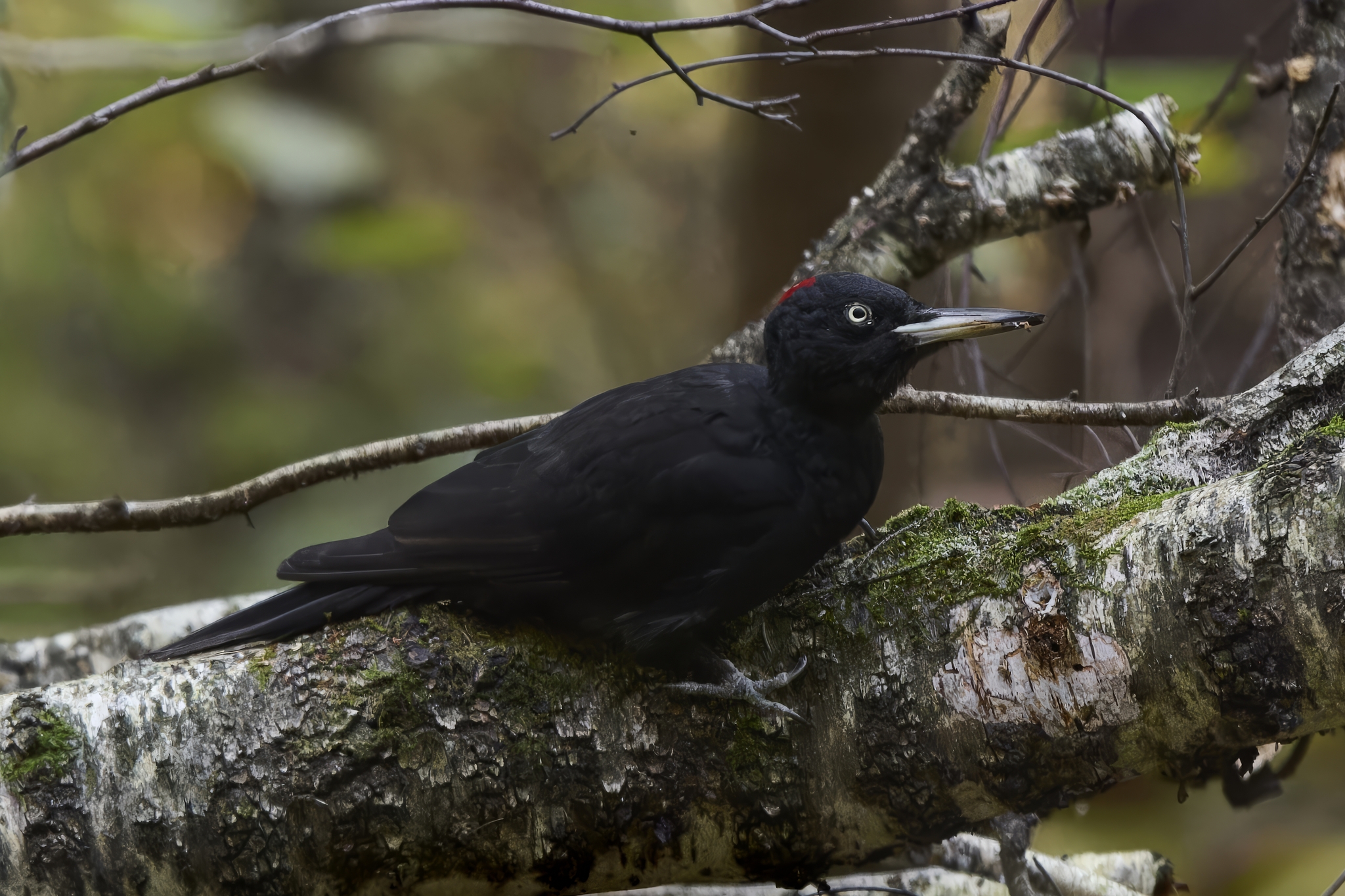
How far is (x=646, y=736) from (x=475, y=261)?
360 centimetres

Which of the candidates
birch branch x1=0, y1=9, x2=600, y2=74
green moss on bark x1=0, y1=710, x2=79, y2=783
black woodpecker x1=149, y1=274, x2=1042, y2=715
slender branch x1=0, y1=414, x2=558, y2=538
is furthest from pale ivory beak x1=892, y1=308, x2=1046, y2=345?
green moss on bark x1=0, y1=710, x2=79, y2=783

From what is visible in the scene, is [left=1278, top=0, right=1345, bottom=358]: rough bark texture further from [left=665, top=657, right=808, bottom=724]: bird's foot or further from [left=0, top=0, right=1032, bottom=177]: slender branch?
[left=665, top=657, right=808, bottom=724]: bird's foot

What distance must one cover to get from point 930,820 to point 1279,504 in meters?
0.59

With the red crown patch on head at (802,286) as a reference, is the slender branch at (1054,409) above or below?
below

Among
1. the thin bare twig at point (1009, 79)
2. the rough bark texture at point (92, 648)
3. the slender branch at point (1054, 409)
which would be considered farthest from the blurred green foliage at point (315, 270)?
the slender branch at point (1054, 409)

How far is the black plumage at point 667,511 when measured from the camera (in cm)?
139

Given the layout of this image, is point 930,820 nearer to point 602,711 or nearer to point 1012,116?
point 602,711

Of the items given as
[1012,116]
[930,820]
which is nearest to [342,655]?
[930,820]

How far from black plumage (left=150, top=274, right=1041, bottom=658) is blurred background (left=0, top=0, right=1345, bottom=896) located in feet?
2.35

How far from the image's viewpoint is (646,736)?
4.44 ft

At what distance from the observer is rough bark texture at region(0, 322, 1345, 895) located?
4.00 feet

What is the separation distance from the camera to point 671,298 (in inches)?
192

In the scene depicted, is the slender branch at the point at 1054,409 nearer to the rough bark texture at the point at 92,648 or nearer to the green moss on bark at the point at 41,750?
the green moss on bark at the point at 41,750

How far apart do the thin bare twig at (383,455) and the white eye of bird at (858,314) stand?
33 centimetres
